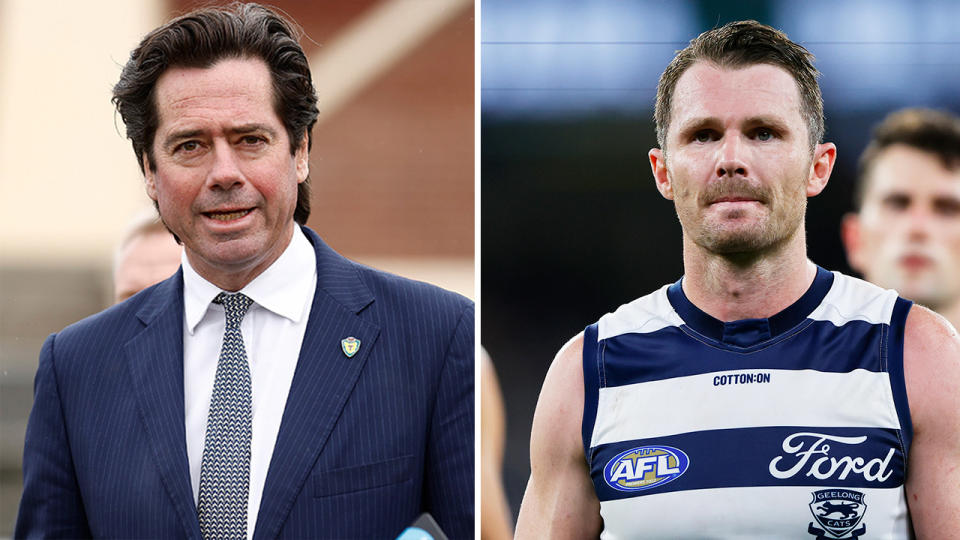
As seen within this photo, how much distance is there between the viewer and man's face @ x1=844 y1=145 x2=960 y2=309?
9.24ft

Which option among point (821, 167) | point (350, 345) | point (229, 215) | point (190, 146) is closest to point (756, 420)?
point (821, 167)

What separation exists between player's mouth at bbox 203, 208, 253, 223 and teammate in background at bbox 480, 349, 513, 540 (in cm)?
65

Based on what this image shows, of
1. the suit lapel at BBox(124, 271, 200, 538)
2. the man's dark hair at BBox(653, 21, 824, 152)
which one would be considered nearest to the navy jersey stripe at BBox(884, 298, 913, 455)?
the man's dark hair at BBox(653, 21, 824, 152)

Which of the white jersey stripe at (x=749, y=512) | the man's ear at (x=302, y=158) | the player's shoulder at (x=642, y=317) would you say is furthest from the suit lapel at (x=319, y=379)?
the white jersey stripe at (x=749, y=512)

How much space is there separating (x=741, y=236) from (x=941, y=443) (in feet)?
2.01

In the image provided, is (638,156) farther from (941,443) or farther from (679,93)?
(941,443)

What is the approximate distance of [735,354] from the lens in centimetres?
271

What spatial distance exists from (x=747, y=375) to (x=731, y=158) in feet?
1.59

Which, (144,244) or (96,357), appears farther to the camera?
(144,244)

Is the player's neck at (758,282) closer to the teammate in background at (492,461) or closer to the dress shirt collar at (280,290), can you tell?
the teammate in background at (492,461)

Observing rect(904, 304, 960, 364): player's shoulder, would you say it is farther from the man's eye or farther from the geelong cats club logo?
the man's eye

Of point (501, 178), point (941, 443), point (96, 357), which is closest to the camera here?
point (941, 443)

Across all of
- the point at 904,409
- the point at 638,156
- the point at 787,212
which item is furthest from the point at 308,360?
the point at 904,409

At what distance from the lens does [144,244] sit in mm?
2992
